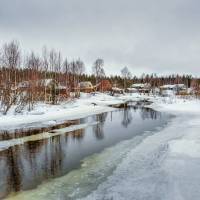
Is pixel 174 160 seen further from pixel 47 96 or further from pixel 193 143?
pixel 47 96

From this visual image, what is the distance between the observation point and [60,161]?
1189 centimetres

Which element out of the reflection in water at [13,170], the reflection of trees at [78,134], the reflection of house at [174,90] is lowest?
the reflection in water at [13,170]

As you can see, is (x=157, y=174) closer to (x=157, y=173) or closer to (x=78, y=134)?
(x=157, y=173)

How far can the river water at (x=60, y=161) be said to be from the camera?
8680 mm

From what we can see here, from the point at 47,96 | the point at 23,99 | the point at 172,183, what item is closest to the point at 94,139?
the point at 172,183

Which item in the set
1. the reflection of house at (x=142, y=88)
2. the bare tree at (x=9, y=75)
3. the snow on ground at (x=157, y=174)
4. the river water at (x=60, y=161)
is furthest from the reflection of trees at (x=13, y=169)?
the reflection of house at (x=142, y=88)

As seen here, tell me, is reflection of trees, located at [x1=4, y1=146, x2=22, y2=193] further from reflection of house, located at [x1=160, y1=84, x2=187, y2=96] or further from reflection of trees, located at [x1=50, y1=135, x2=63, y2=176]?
reflection of house, located at [x1=160, y1=84, x2=187, y2=96]

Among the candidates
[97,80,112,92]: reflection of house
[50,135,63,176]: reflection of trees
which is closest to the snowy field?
[50,135,63,176]: reflection of trees

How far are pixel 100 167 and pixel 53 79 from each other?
36.1m

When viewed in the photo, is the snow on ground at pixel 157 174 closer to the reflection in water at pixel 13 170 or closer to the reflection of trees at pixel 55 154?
the reflection of trees at pixel 55 154

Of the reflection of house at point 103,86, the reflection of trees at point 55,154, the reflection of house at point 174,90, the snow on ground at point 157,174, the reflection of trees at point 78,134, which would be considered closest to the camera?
the snow on ground at point 157,174

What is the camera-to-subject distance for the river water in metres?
8.68

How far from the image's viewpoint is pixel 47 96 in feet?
146

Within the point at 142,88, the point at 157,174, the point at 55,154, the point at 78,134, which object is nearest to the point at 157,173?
the point at 157,174
